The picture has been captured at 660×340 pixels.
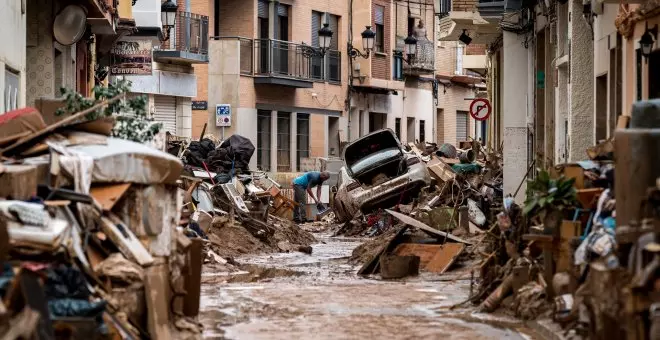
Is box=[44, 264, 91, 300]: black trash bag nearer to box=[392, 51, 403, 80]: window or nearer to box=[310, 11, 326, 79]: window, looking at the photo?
box=[310, 11, 326, 79]: window

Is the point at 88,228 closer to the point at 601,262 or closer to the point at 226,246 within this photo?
the point at 601,262

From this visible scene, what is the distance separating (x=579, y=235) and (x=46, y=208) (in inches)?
233

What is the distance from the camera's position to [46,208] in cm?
1375

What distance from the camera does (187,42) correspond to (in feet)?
153

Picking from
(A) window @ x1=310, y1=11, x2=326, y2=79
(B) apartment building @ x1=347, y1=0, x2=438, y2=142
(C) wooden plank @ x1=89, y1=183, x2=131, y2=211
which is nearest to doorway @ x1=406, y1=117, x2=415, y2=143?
(B) apartment building @ x1=347, y1=0, x2=438, y2=142

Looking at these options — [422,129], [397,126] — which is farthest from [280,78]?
[422,129]

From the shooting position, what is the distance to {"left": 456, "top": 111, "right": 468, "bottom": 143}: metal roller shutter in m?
70.9

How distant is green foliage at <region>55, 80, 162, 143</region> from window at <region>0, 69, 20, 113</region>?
4037 millimetres

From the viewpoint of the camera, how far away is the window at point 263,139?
52.2 metres

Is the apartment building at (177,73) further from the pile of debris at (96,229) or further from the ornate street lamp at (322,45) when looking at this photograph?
the pile of debris at (96,229)

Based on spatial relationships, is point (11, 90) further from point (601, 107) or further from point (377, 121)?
point (377, 121)

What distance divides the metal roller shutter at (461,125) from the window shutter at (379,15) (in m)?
10.3

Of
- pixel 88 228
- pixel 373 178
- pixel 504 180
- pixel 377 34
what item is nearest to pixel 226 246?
pixel 504 180

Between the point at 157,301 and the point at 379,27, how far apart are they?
4760cm
